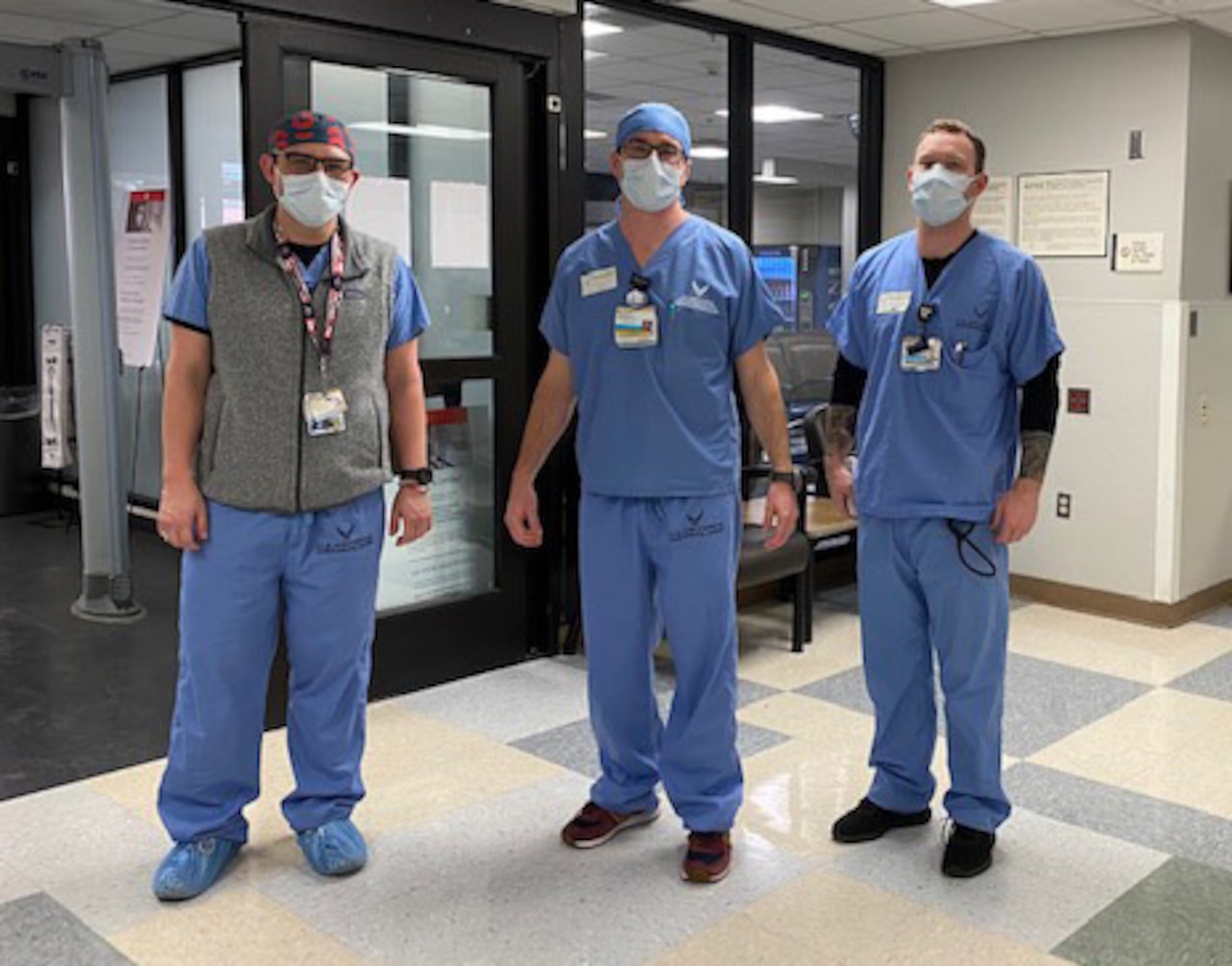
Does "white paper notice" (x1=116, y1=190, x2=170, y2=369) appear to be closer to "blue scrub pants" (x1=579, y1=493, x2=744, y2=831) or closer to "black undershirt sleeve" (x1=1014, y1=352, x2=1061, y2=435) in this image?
"blue scrub pants" (x1=579, y1=493, x2=744, y2=831)

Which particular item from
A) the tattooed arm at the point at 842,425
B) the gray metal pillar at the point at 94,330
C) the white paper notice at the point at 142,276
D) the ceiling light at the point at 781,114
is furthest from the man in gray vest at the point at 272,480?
the ceiling light at the point at 781,114

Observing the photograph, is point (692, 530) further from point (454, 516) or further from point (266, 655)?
point (454, 516)

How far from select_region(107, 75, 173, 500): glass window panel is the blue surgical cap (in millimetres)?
4114

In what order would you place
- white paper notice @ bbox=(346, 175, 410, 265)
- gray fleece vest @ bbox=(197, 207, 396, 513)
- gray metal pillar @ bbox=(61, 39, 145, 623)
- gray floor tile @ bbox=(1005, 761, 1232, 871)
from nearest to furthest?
gray fleece vest @ bbox=(197, 207, 396, 513)
gray floor tile @ bbox=(1005, 761, 1232, 871)
white paper notice @ bbox=(346, 175, 410, 265)
gray metal pillar @ bbox=(61, 39, 145, 623)

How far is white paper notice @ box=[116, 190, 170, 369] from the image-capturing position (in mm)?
6160

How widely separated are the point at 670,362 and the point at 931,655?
86 cm

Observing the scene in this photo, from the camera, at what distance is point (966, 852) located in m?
2.77

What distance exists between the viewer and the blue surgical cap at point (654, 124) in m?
2.73

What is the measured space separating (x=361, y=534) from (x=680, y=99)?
400cm

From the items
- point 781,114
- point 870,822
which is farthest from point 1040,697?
point 781,114

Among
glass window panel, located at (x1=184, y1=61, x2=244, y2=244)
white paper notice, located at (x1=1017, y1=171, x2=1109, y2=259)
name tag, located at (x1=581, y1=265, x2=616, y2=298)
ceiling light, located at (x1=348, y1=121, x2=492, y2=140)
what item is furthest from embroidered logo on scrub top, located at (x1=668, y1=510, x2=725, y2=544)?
glass window panel, located at (x1=184, y1=61, x2=244, y2=244)

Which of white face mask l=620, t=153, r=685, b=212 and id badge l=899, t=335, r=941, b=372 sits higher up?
white face mask l=620, t=153, r=685, b=212

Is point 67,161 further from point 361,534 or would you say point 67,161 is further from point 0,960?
point 0,960

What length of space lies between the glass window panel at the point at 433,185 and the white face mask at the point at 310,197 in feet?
3.88
